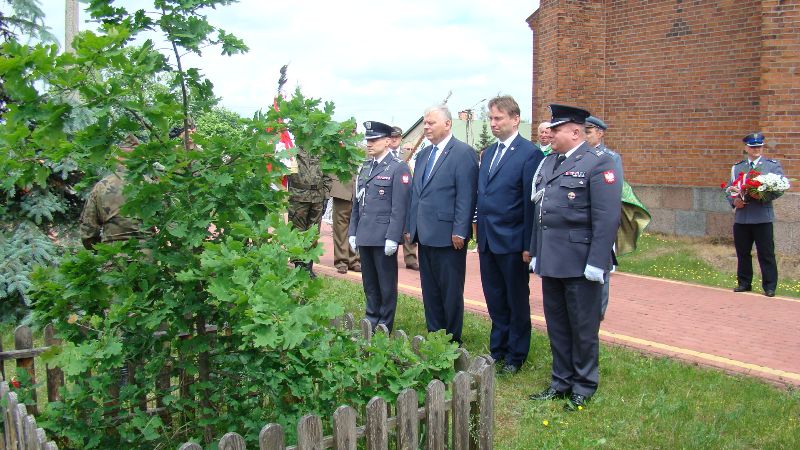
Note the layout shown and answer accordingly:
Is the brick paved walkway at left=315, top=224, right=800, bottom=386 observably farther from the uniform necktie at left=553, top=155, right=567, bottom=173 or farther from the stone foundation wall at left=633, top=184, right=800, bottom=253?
the stone foundation wall at left=633, top=184, right=800, bottom=253

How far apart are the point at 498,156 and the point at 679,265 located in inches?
262

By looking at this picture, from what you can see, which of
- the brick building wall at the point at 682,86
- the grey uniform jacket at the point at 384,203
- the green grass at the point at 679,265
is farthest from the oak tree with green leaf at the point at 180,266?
the brick building wall at the point at 682,86

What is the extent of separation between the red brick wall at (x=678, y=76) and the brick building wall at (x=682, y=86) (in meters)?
0.02

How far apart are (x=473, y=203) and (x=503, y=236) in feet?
1.59

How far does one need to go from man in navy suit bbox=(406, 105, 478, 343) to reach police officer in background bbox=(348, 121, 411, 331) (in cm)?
57

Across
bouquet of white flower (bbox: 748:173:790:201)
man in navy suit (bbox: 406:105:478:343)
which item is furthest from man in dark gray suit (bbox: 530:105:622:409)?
bouquet of white flower (bbox: 748:173:790:201)

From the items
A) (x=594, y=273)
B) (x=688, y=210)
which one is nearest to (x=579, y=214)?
(x=594, y=273)

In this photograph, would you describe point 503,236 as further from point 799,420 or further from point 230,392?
point 230,392

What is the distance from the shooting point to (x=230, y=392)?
3.80 m

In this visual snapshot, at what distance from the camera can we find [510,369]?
596 cm

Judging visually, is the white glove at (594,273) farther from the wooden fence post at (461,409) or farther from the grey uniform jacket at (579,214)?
the wooden fence post at (461,409)

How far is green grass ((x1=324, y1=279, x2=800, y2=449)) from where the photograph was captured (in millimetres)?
4590

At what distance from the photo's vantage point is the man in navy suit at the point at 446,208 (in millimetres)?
6250

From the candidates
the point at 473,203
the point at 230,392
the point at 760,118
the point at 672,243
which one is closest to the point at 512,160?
the point at 473,203
